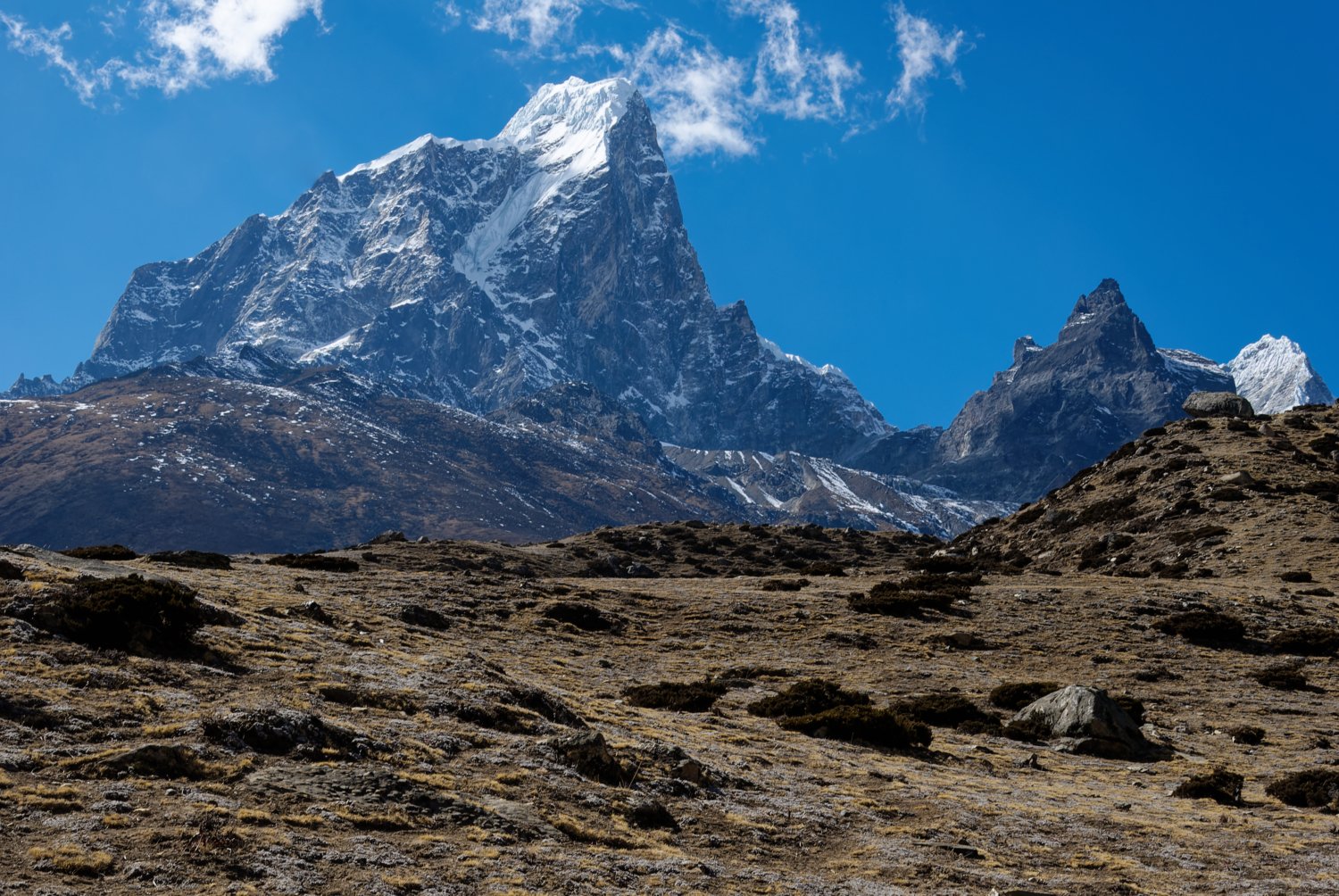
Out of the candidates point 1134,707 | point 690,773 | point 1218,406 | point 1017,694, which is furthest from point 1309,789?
point 1218,406

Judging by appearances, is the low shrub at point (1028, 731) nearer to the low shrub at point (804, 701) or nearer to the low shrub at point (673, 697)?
the low shrub at point (804, 701)

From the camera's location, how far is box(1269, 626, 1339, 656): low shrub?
46.3 metres

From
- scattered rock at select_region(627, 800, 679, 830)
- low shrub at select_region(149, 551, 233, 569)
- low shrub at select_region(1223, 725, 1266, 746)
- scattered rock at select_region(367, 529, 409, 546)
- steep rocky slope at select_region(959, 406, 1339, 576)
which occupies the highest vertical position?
steep rocky slope at select_region(959, 406, 1339, 576)

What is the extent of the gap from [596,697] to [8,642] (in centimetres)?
1553

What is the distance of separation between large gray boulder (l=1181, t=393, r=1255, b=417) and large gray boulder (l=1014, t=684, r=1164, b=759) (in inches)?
3499

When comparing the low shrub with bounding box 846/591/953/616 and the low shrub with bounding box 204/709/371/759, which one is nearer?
the low shrub with bounding box 204/709/371/759

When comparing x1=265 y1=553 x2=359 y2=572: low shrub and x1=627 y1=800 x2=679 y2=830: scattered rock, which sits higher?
x1=265 y1=553 x2=359 y2=572: low shrub

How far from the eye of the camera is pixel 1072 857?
67.5 ft

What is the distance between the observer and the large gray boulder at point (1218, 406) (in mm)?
114938

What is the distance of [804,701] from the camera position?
3394 cm

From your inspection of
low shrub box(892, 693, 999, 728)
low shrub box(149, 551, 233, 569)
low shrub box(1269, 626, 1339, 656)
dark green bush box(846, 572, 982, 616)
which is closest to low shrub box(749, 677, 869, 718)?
low shrub box(892, 693, 999, 728)

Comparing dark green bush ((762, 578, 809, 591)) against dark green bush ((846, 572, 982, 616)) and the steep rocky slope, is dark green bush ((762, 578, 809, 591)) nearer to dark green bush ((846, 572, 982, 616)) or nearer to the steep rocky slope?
dark green bush ((846, 572, 982, 616))

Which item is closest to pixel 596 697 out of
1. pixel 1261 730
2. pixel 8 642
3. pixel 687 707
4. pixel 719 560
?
pixel 687 707

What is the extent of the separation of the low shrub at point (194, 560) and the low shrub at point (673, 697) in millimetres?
24664
